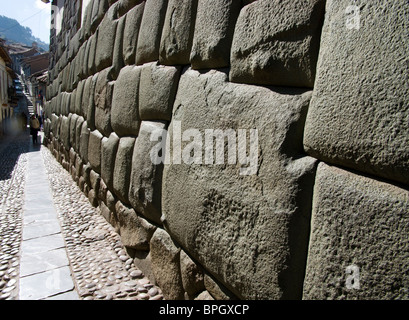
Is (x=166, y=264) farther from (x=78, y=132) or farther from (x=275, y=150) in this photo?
(x=78, y=132)

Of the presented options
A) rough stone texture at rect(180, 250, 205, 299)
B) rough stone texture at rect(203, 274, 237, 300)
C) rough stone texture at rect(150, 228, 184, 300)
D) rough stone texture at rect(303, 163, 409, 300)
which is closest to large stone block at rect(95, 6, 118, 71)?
rough stone texture at rect(150, 228, 184, 300)

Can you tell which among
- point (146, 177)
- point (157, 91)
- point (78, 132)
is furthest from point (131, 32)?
point (78, 132)

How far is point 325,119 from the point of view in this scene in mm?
893

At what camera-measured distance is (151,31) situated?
2004mm

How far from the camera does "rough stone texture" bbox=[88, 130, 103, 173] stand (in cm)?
321

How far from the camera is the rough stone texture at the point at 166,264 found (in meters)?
1.64

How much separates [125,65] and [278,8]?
6.04ft

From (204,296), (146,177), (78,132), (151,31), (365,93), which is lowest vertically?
(204,296)

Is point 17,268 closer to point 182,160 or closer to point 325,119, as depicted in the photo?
point 182,160

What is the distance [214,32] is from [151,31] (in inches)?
31.2

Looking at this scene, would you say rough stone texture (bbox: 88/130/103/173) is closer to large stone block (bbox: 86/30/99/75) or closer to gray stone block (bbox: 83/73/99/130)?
gray stone block (bbox: 83/73/99/130)

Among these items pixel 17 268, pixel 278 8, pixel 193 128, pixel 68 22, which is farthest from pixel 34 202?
pixel 68 22

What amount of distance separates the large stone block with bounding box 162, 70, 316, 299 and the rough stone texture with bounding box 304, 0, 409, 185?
0.33ft

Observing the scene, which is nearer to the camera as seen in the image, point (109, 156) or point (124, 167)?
point (124, 167)
